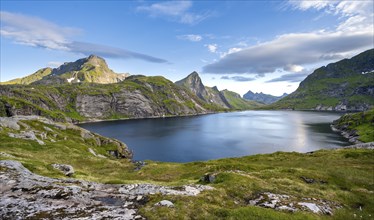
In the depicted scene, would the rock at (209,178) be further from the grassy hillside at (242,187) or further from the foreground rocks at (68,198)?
the foreground rocks at (68,198)

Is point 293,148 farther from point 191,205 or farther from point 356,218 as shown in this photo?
point 191,205

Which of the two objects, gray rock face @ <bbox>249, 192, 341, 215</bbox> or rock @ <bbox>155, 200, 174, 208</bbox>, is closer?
rock @ <bbox>155, 200, 174, 208</bbox>

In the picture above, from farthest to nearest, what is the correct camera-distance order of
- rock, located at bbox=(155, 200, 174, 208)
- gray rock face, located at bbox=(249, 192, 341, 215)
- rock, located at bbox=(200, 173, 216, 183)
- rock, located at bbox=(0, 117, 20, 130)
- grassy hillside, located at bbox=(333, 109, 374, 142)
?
grassy hillside, located at bbox=(333, 109, 374, 142) → rock, located at bbox=(0, 117, 20, 130) → rock, located at bbox=(200, 173, 216, 183) → gray rock face, located at bbox=(249, 192, 341, 215) → rock, located at bbox=(155, 200, 174, 208)

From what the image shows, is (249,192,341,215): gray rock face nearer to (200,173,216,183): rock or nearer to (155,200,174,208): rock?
(200,173,216,183): rock

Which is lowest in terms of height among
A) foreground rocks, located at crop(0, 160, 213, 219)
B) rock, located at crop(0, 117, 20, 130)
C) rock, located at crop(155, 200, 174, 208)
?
rock, located at crop(155, 200, 174, 208)

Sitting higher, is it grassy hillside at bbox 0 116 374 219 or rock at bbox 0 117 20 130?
rock at bbox 0 117 20 130

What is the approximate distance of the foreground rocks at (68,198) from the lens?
63.8 feet

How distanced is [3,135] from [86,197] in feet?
199

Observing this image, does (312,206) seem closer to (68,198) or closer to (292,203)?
(292,203)

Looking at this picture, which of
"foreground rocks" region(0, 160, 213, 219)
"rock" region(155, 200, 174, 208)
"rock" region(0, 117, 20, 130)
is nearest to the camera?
"foreground rocks" region(0, 160, 213, 219)

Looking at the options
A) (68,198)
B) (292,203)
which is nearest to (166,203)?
(68,198)

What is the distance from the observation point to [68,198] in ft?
74.3

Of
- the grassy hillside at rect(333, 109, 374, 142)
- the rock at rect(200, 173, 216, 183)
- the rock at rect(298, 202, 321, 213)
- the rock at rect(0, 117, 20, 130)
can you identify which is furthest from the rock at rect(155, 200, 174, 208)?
the grassy hillside at rect(333, 109, 374, 142)

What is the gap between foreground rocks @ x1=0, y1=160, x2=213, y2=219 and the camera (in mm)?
19438
